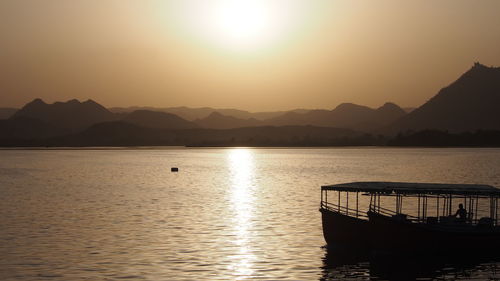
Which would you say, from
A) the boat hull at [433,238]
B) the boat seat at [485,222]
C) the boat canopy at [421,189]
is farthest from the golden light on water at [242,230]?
the boat seat at [485,222]

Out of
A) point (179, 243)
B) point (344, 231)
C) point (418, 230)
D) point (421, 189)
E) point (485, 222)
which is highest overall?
point (421, 189)

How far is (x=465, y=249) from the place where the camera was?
4522cm

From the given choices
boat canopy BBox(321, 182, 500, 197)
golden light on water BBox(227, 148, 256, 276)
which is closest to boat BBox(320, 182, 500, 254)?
boat canopy BBox(321, 182, 500, 197)

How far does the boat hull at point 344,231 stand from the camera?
47281mm

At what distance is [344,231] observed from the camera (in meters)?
48.6

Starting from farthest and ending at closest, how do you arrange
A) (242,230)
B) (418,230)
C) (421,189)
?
(242,230)
(421,189)
(418,230)

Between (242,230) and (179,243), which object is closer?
(179,243)

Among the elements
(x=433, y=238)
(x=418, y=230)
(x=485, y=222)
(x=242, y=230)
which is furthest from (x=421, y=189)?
(x=242, y=230)

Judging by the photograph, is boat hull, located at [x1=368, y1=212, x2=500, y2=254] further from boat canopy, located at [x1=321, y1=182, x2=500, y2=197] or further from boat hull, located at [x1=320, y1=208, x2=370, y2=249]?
boat canopy, located at [x1=321, y1=182, x2=500, y2=197]

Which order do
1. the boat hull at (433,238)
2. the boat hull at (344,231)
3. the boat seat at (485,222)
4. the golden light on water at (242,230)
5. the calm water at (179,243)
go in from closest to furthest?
1. the calm water at (179,243)
2. the golden light on water at (242,230)
3. the boat hull at (433,238)
4. the boat seat at (485,222)
5. the boat hull at (344,231)

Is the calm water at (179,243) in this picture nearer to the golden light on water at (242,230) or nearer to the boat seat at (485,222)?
the golden light on water at (242,230)

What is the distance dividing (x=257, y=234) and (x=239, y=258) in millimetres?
11676

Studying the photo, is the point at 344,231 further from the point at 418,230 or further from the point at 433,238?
the point at 433,238

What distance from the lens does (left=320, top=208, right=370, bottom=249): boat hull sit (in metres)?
47.3
